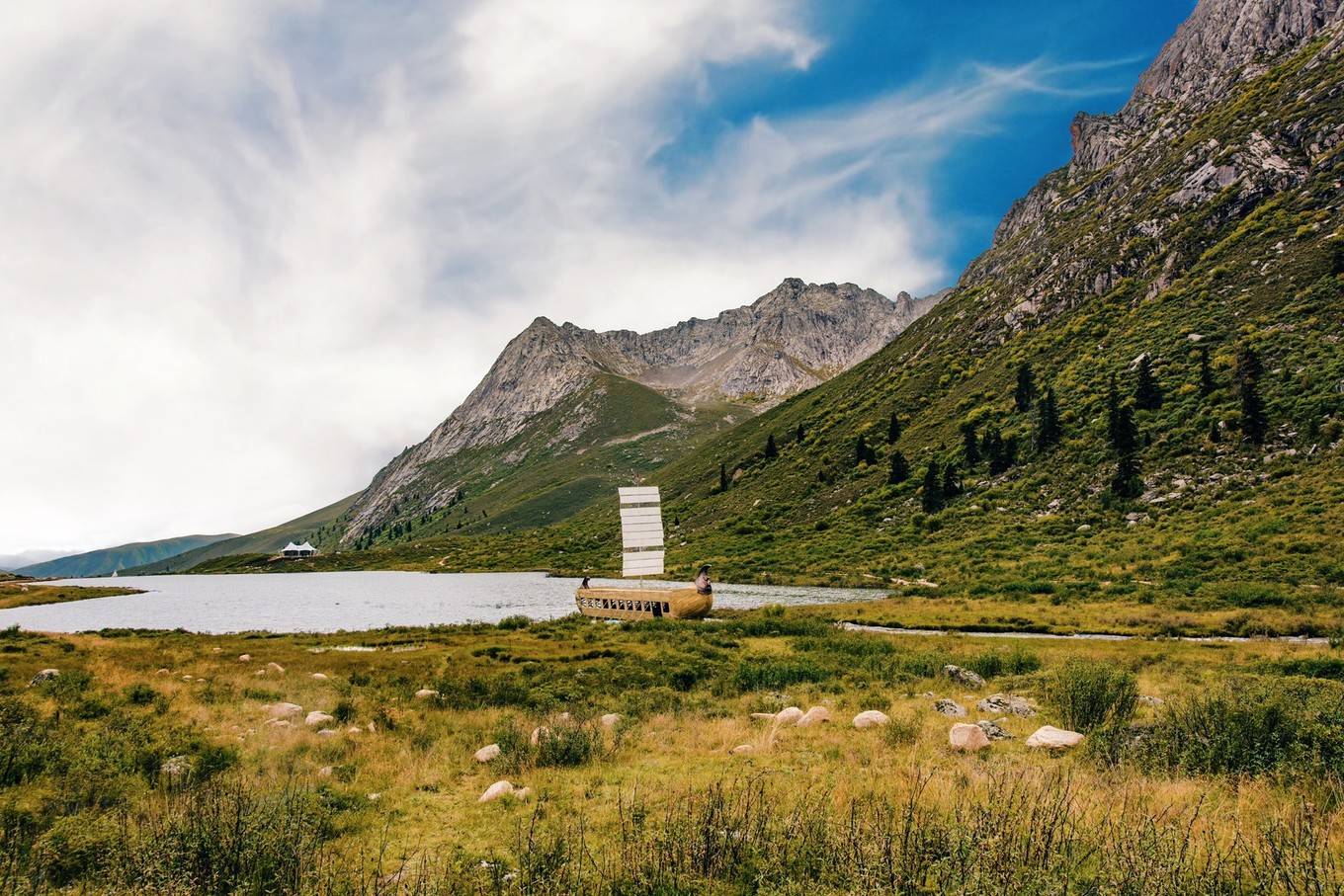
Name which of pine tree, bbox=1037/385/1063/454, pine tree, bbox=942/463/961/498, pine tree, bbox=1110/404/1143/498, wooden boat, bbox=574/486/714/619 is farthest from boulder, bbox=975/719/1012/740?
pine tree, bbox=1037/385/1063/454

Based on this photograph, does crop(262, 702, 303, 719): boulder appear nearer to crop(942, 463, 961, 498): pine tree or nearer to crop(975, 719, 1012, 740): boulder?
crop(975, 719, 1012, 740): boulder

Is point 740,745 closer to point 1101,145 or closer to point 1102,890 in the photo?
point 1102,890

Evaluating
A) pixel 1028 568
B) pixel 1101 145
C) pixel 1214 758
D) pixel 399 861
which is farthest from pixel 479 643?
pixel 1101 145

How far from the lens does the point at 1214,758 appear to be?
10.8 metres

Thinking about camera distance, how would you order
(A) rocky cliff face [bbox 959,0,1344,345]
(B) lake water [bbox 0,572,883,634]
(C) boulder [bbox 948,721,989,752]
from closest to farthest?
(C) boulder [bbox 948,721,989,752] → (B) lake water [bbox 0,572,883,634] → (A) rocky cliff face [bbox 959,0,1344,345]

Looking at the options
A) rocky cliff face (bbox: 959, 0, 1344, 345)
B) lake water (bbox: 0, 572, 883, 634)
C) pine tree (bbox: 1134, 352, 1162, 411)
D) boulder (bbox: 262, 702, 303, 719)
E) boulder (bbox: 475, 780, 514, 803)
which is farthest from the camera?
rocky cliff face (bbox: 959, 0, 1344, 345)

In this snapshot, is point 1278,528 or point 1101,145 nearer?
point 1278,528

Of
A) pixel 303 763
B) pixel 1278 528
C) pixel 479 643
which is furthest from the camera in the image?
pixel 1278 528

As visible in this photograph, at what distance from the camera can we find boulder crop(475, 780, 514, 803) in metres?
10.8

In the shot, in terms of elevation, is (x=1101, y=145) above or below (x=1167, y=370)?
above

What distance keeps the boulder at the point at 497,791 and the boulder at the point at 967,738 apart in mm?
8820

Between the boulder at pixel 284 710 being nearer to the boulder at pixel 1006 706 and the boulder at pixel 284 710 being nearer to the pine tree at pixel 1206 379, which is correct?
the boulder at pixel 1006 706

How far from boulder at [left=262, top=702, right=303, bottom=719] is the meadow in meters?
0.10

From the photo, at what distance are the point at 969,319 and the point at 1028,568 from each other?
A: 105338mm
